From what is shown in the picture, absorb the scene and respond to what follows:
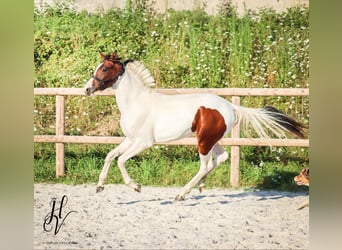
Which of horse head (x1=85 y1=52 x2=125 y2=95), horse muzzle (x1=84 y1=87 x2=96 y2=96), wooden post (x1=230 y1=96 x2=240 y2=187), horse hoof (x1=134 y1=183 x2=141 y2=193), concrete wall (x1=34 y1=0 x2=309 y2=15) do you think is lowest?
horse hoof (x1=134 y1=183 x2=141 y2=193)

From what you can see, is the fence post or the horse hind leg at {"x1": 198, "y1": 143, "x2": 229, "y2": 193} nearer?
the horse hind leg at {"x1": 198, "y1": 143, "x2": 229, "y2": 193}

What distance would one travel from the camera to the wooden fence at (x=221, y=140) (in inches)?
146

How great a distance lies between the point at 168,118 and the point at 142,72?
1.32 feet

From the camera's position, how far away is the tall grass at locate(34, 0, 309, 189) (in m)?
3.70

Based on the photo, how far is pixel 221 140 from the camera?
373cm

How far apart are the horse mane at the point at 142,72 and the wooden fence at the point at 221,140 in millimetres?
94

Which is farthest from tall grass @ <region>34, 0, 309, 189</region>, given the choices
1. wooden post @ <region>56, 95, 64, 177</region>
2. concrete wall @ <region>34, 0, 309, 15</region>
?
wooden post @ <region>56, 95, 64, 177</region>

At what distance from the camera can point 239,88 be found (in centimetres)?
372

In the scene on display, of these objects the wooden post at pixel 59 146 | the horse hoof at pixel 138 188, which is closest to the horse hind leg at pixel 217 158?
the horse hoof at pixel 138 188

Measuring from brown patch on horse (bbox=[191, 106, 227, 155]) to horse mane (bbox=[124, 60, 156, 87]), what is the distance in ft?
1.41

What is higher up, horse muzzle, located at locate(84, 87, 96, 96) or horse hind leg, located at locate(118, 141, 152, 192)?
horse muzzle, located at locate(84, 87, 96, 96)

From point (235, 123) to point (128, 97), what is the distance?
84 cm

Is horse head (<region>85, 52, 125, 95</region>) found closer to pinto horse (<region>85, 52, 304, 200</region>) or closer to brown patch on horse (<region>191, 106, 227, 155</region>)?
pinto horse (<region>85, 52, 304, 200</region>)

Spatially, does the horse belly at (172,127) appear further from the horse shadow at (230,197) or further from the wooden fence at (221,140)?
the horse shadow at (230,197)
